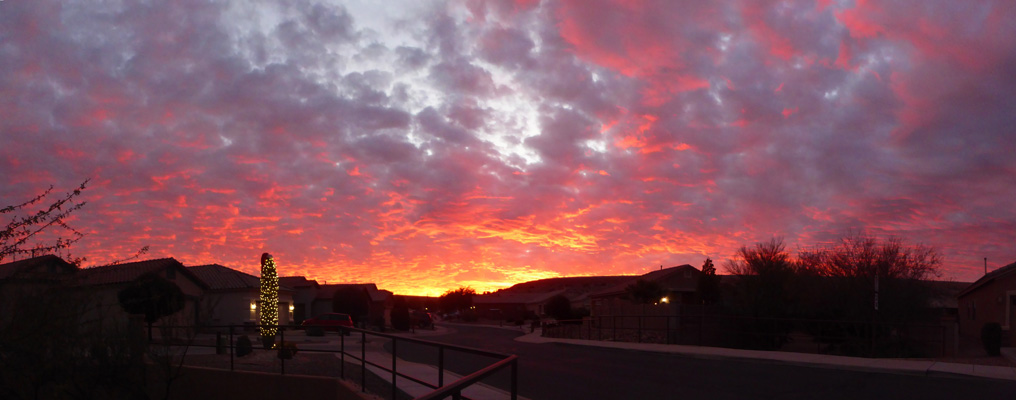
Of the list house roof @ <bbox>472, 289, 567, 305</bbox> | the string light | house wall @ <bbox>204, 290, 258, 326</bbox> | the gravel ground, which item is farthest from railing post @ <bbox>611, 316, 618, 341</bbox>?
house roof @ <bbox>472, 289, 567, 305</bbox>

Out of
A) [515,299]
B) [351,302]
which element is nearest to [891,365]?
[351,302]

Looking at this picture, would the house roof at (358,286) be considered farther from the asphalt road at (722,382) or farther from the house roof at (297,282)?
the asphalt road at (722,382)

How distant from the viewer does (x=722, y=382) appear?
14.5 meters

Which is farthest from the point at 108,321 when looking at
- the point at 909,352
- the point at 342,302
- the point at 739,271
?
the point at 342,302

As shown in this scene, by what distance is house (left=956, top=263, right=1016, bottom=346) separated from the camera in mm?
29234

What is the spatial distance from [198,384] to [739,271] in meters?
26.9

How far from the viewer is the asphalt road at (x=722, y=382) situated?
1281 centimetres

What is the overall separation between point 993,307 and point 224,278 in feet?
153

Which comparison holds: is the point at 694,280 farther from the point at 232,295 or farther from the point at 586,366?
the point at 586,366

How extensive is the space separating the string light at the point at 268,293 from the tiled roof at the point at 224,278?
2097 centimetres

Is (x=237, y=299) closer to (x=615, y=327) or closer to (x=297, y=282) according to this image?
(x=297, y=282)

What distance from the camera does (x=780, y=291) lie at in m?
30.3

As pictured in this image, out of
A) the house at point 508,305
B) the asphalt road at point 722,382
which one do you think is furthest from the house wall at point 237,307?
the house at point 508,305

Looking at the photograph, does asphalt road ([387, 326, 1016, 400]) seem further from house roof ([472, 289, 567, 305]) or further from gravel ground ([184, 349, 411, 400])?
house roof ([472, 289, 567, 305])
